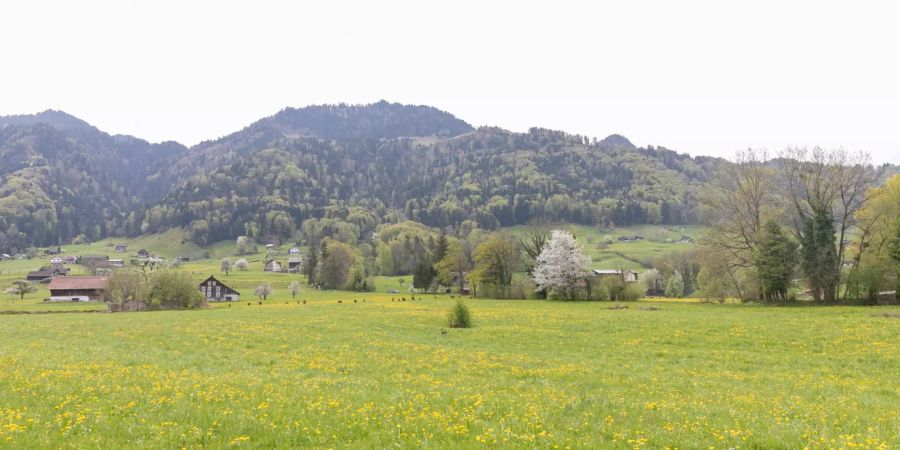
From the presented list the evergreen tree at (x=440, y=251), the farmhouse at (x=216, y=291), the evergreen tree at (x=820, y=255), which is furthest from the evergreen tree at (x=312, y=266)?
the evergreen tree at (x=820, y=255)

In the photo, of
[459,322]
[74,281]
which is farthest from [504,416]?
[74,281]

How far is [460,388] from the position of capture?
60.3 ft

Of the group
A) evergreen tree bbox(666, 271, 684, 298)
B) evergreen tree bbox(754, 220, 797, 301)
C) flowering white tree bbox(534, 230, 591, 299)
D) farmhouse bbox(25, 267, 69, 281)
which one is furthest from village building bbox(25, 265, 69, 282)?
evergreen tree bbox(754, 220, 797, 301)

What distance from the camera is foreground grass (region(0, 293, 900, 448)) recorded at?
12148 mm

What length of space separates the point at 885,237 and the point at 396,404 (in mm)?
64078

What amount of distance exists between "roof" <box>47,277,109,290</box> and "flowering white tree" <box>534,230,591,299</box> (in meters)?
96.4

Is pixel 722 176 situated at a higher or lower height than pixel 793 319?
higher

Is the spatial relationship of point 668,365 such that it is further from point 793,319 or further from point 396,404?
point 793,319

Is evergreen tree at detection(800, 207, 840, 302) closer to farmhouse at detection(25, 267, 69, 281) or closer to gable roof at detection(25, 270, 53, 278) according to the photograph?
farmhouse at detection(25, 267, 69, 281)

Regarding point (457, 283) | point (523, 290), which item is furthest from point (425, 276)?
point (523, 290)

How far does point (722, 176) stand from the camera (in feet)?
232

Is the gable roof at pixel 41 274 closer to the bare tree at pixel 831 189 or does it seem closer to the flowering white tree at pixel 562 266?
the flowering white tree at pixel 562 266

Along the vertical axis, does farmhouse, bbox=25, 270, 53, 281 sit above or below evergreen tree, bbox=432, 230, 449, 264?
below

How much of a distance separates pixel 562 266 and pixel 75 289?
106 metres
